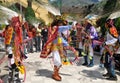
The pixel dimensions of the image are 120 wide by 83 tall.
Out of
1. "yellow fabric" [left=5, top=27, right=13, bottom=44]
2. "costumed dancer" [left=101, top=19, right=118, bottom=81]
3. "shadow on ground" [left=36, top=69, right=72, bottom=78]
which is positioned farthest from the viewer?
"shadow on ground" [left=36, top=69, right=72, bottom=78]

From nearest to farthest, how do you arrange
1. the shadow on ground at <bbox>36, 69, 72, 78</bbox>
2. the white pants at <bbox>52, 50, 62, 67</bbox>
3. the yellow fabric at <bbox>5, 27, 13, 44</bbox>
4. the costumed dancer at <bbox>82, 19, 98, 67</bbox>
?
the yellow fabric at <bbox>5, 27, 13, 44</bbox> < the white pants at <bbox>52, 50, 62, 67</bbox> < the shadow on ground at <bbox>36, 69, 72, 78</bbox> < the costumed dancer at <bbox>82, 19, 98, 67</bbox>

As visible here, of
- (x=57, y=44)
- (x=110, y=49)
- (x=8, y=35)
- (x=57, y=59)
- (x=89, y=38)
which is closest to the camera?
(x=8, y=35)

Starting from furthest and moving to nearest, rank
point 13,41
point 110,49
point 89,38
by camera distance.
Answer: point 89,38
point 110,49
point 13,41

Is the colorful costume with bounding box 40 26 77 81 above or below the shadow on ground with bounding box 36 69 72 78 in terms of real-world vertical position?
above

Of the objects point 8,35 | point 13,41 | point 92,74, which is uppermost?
point 8,35

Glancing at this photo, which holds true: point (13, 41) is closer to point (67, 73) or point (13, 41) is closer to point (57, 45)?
point (57, 45)

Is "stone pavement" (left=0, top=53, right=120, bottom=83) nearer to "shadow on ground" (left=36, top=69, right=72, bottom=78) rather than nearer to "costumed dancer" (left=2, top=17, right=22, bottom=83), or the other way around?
"shadow on ground" (left=36, top=69, right=72, bottom=78)

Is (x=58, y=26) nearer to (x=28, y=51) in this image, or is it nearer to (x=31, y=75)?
(x=31, y=75)

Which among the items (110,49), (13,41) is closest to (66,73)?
(110,49)

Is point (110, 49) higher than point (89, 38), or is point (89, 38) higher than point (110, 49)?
point (89, 38)

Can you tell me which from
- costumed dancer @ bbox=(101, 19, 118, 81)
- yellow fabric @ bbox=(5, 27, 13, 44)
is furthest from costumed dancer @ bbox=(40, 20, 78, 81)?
yellow fabric @ bbox=(5, 27, 13, 44)

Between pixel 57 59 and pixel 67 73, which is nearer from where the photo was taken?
pixel 57 59

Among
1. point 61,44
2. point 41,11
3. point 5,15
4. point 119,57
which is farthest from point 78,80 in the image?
point 41,11

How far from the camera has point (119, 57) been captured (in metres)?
11.4
